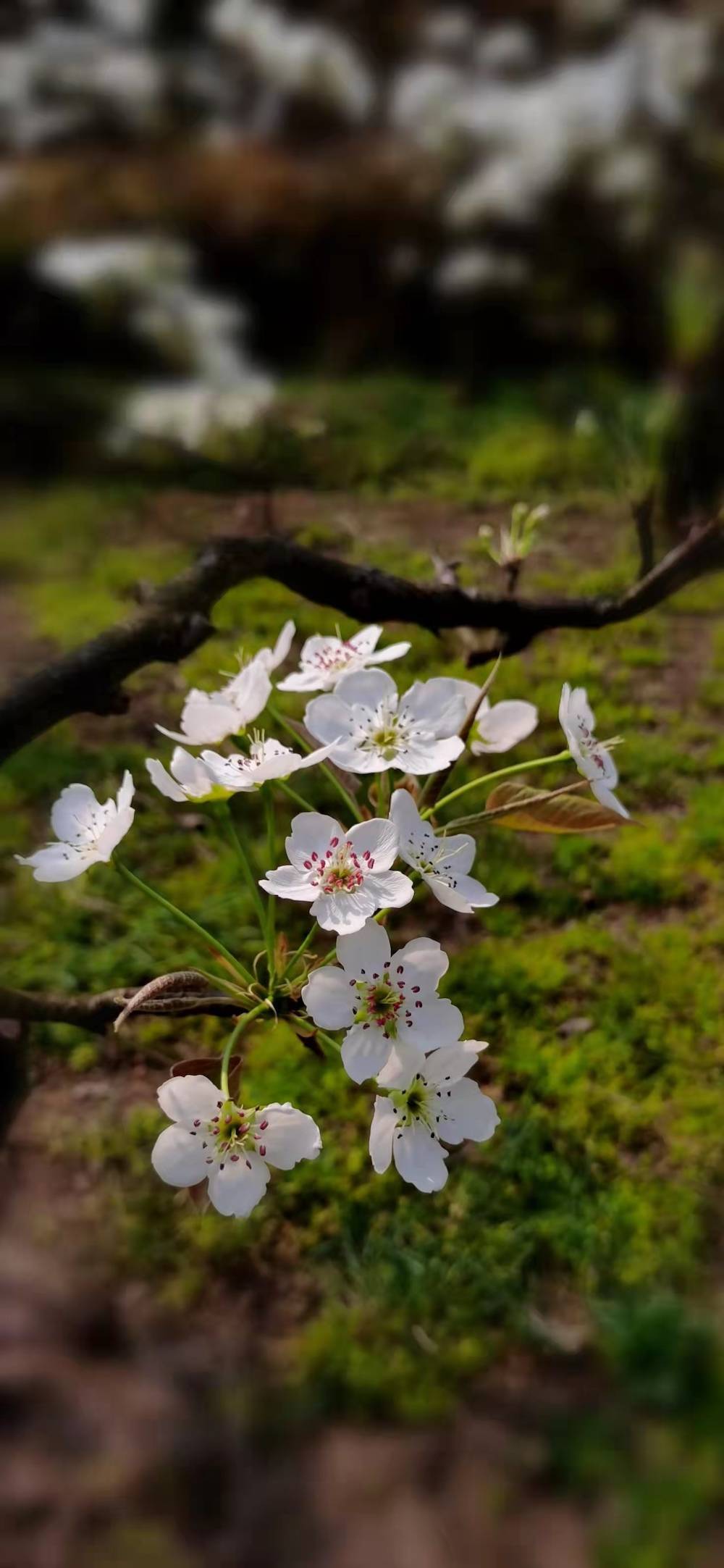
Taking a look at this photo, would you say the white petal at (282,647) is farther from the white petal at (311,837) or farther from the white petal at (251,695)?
the white petal at (311,837)

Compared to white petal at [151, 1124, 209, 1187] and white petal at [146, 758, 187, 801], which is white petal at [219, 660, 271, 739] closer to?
white petal at [146, 758, 187, 801]

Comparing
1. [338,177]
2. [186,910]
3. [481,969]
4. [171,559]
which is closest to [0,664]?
[171,559]

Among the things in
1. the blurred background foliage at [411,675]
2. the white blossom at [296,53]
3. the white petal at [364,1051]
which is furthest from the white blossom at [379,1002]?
the white blossom at [296,53]

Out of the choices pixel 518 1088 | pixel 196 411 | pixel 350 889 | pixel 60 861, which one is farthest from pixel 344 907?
pixel 196 411

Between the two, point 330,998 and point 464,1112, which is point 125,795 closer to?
point 330,998

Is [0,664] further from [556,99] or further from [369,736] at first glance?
[556,99]
